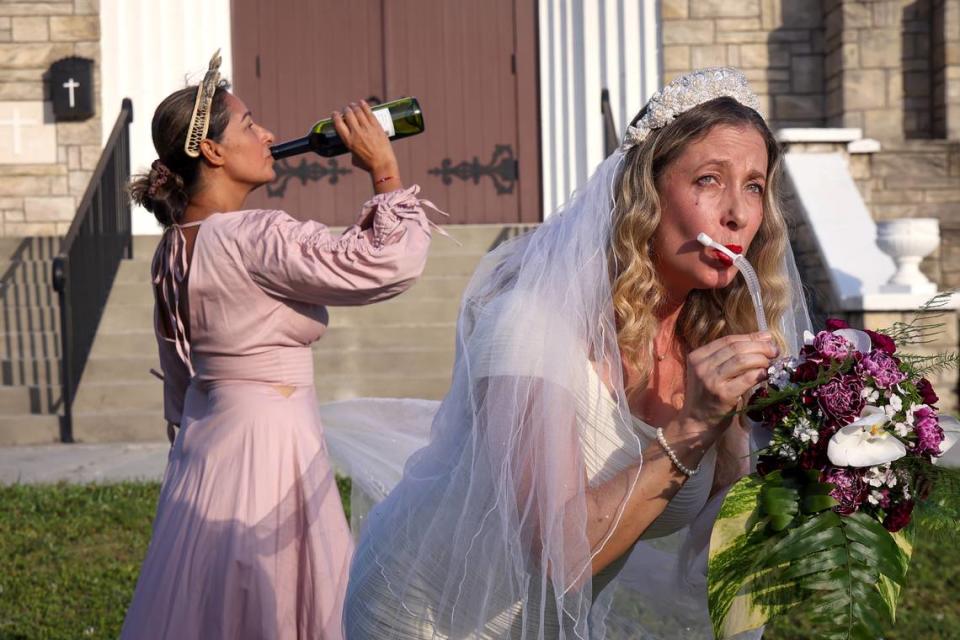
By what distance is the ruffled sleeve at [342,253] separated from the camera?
2.71 m

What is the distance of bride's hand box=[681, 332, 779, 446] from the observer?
1.81 meters

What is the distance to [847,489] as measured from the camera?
1677mm

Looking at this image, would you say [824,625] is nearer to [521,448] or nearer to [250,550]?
[521,448]

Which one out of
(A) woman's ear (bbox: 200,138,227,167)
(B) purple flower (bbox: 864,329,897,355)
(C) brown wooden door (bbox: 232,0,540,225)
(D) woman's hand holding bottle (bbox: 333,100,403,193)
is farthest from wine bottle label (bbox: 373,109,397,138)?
(C) brown wooden door (bbox: 232,0,540,225)

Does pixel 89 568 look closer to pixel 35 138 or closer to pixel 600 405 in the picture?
pixel 600 405

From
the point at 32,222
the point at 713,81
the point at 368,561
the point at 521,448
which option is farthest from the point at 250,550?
the point at 32,222

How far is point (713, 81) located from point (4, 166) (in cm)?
967

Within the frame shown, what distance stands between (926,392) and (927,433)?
116 millimetres

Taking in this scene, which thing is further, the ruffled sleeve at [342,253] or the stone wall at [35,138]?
the stone wall at [35,138]

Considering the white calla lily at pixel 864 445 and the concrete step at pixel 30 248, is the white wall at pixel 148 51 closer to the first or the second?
the concrete step at pixel 30 248

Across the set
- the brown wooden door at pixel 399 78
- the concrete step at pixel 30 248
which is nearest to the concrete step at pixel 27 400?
the concrete step at pixel 30 248

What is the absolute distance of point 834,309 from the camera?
7980 mm

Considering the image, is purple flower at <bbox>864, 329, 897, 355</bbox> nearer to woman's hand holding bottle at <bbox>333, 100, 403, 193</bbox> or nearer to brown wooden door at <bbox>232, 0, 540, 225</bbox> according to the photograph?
woman's hand holding bottle at <bbox>333, 100, 403, 193</bbox>

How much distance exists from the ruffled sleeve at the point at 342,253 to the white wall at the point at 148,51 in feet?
27.2
